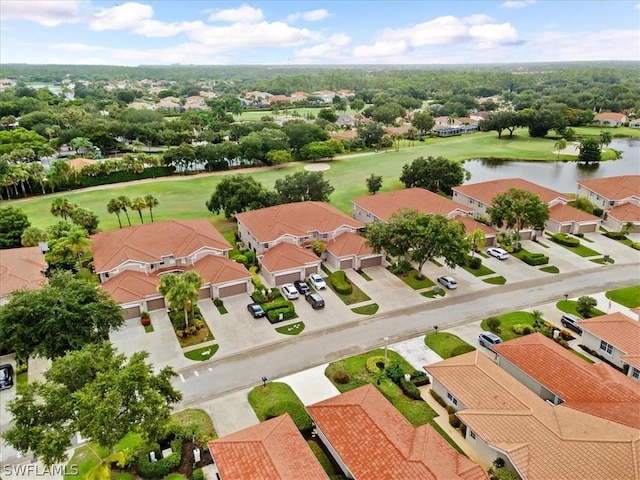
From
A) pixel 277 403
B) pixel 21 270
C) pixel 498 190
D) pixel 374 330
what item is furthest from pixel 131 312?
pixel 498 190

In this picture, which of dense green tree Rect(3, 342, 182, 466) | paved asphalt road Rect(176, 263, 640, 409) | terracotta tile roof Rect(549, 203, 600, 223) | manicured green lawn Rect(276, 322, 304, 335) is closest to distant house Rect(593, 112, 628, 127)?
terracotta tile roof Rect(549, 203, 600, 223)

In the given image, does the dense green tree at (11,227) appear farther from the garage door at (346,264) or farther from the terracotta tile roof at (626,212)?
the terracotta tile roof at (626,212)

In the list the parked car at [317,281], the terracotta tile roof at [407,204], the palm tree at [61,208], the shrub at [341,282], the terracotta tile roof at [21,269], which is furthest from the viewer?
the terracotta tile roof at [407,204]

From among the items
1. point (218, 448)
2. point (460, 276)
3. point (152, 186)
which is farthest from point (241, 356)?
point (152, 186)

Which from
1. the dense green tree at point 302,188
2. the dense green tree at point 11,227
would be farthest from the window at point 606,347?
the dense green tree at point 11,227

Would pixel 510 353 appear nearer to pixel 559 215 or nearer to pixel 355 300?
pixel 355 300

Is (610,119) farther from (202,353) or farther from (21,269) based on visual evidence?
(21,269)

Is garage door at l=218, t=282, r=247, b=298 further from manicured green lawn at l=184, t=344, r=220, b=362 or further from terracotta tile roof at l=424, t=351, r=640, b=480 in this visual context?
terracotta tile roof at l=424, t=351, r=640, b=480
